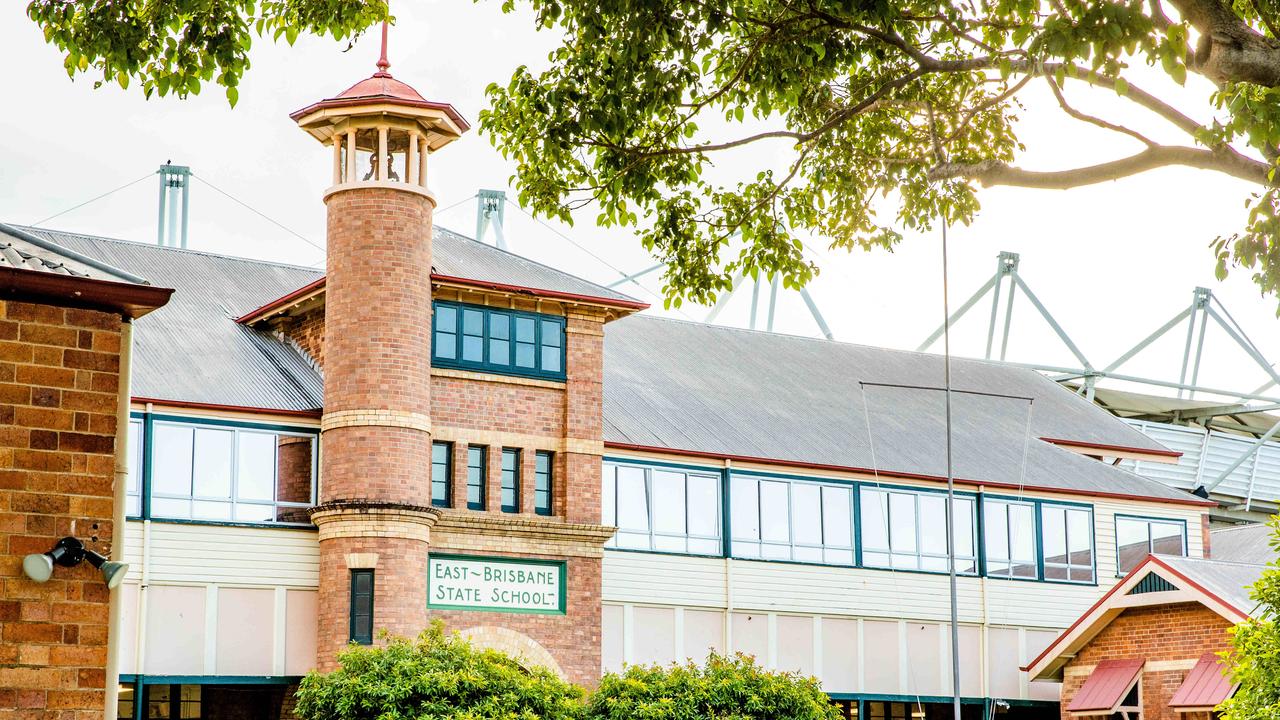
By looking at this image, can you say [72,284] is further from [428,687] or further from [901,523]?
[901,523]

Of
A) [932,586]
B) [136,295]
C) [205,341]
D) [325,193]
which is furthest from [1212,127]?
[932,586]

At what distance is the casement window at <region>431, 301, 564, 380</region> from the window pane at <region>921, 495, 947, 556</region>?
36.6 feet

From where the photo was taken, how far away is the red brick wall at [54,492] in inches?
421

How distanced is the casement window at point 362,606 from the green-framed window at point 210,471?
1.98 m

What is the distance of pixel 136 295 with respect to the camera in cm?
1137

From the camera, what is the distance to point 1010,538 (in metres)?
44.2

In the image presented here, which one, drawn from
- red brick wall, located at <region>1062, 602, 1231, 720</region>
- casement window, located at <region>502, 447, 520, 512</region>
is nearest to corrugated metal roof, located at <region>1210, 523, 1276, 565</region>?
red brick wall, located at <region>1062, 602, 1231, 720</region>

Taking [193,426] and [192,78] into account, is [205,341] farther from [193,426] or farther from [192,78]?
[192,78]

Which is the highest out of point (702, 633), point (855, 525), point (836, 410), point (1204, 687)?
point (836, 410)

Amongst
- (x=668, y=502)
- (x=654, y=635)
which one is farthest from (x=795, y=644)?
(x=668, y=502)

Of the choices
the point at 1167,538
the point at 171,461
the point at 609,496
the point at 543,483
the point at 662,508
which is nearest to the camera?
the point at 171,461

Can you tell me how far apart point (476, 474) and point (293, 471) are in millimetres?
3688

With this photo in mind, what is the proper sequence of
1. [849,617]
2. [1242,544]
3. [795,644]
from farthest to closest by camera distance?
[1242,544], [849,617], [795,644]

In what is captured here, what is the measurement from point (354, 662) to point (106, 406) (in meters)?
20.5
